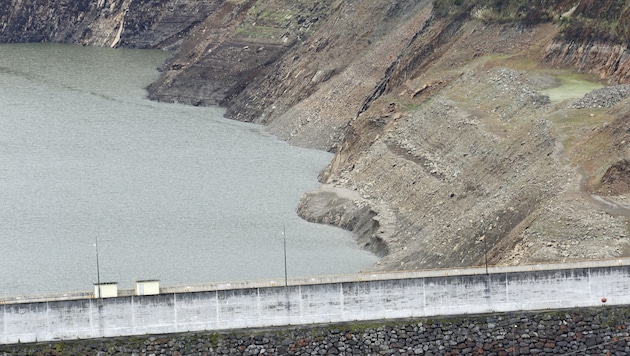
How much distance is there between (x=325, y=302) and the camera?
80.1 m

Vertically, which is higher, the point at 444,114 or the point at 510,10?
the point at 510,10

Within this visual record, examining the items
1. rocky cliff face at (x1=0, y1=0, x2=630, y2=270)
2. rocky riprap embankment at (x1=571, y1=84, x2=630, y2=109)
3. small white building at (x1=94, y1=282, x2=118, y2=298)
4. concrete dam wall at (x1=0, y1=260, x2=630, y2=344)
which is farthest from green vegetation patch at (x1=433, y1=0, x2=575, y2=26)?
small white building at (x1=94, y1=282, x2=118, y2=298)

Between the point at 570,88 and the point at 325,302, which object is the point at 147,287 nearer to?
the point at 325,302

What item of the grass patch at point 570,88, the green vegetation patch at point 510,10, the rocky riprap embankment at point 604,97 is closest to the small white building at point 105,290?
the rocky riprap embankment at point 604,97

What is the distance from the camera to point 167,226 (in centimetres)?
11531

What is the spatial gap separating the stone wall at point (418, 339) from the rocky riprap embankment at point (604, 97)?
3641cm

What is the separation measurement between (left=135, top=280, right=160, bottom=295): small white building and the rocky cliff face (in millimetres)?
20515

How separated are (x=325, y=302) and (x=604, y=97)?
41229mm

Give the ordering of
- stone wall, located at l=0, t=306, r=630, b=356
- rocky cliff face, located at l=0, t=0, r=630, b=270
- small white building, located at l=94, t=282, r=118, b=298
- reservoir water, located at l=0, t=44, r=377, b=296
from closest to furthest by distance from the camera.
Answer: stone wall, located at l=0, t=306, r=630, b=356
small white building, located at l=94, t=282, r=118, b=298
rocky cliff face, located at l=0, t=0, r=630, b=270
reservoir water, located at l=0, t=44, r=377, b=296

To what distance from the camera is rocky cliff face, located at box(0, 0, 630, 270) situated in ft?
333

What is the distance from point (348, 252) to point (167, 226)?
40.9 feet

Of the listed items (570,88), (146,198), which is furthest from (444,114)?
(146,198)

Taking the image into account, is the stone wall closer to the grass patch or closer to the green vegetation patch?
the grass patch

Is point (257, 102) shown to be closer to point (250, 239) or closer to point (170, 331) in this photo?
point (250, 239)
